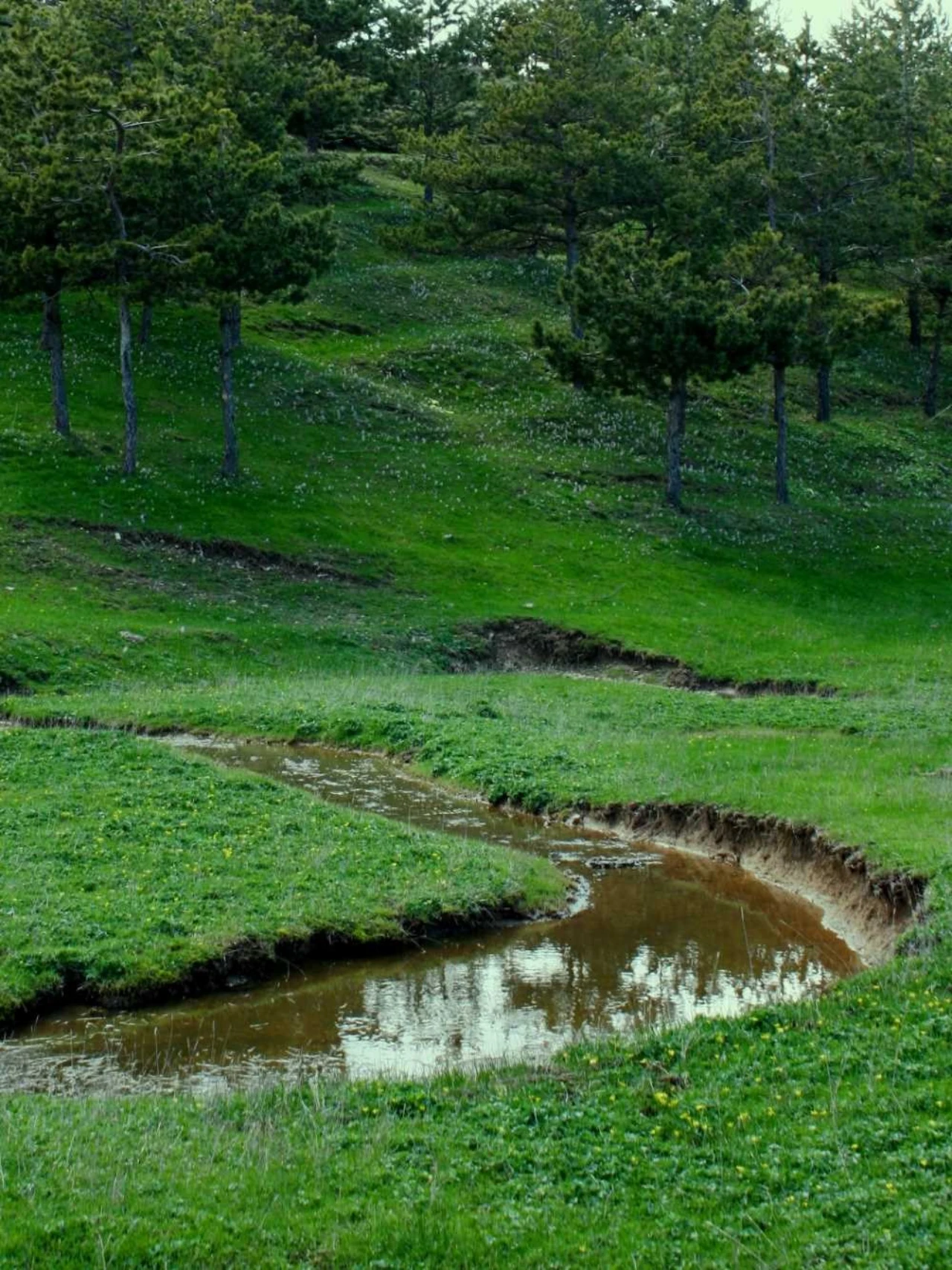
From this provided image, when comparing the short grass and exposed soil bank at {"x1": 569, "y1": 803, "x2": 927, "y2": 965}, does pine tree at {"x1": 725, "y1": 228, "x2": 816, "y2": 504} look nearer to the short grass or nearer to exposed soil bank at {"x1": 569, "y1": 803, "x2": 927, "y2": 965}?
exposed soil bank at {"x1": 569, "y1": 803, "x2": 927, "y2": 965}

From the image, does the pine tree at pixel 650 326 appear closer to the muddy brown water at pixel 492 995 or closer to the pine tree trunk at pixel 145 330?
the pine tree trunk at pixel 145 330

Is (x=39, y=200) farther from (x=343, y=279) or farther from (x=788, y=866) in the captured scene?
(x=788, y=866)

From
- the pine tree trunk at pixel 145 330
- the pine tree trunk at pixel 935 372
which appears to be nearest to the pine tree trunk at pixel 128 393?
the pine tree trunk at pixel 145 330

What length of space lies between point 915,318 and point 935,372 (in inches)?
393

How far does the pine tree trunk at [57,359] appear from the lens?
168 ft

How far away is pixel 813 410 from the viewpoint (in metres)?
75.2

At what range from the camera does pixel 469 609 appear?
47094 mm

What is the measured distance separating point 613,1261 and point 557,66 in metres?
72.9

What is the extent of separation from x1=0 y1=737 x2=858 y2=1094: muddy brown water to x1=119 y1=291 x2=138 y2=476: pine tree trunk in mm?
32118

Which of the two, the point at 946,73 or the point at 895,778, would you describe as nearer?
the point at 895,778

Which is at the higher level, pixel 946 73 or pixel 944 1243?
pixel 946 73

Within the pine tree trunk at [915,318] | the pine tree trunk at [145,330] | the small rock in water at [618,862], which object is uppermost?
the pine tree trunk at [915,318]

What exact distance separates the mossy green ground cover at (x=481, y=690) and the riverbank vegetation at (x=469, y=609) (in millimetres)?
77

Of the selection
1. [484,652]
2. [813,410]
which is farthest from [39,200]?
[813,410]
